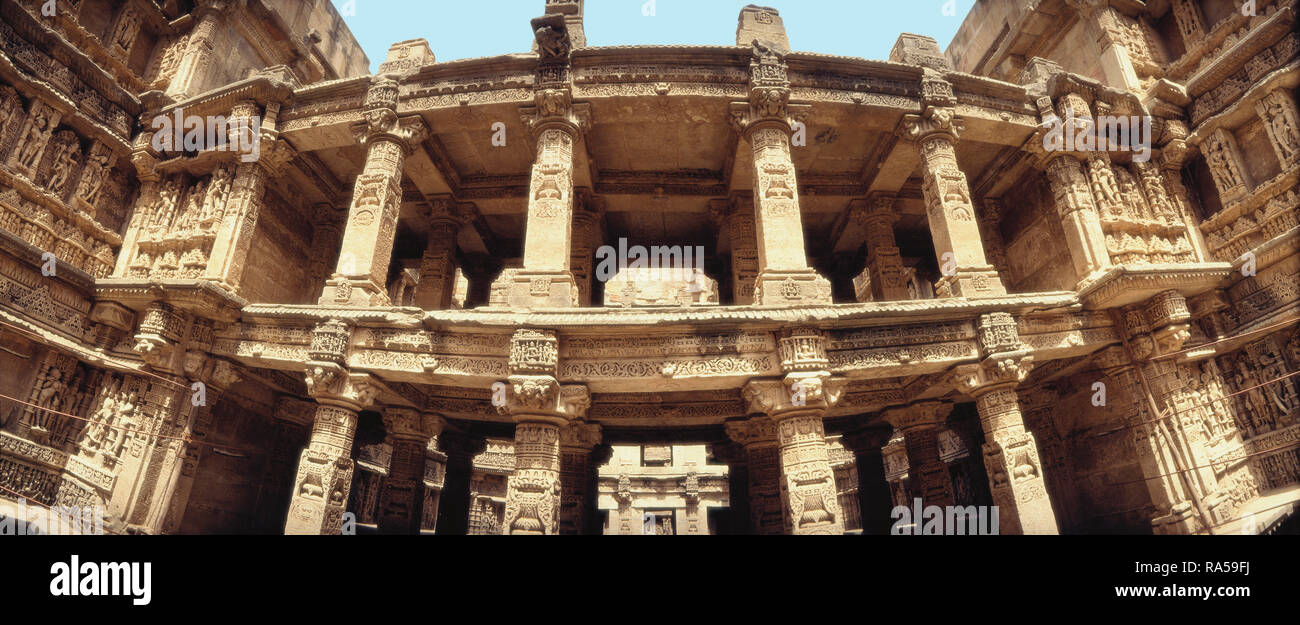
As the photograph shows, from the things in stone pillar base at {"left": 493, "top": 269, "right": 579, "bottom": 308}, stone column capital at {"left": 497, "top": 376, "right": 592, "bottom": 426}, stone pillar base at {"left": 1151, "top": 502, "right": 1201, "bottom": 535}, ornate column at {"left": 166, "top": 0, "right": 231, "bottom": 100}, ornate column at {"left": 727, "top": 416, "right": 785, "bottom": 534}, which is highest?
ornate column at {"left": 166, "top": 0, "right": 231, "bottom": 100}

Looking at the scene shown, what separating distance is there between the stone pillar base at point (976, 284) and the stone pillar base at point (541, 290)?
550cm

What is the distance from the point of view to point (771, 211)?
8.36 meters

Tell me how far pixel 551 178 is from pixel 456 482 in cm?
683

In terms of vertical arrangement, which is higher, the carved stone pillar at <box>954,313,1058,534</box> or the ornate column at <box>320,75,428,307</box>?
the ornate column at <box>320,75,428,307</box>

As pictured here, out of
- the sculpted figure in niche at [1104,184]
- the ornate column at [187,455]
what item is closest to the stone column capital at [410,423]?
the ornate column at [187,455]

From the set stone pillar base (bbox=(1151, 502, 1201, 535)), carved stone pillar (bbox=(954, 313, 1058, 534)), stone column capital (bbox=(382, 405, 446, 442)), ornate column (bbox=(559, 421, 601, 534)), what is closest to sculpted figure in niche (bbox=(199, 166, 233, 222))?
stone column capital (bbox=(382, 405, 446, 442))

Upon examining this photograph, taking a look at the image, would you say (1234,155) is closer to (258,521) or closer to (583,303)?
(583,303)

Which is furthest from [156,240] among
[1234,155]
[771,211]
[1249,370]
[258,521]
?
[1234,155]

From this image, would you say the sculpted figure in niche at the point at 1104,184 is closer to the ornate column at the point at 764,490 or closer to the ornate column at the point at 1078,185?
the ornate column at the point at 1078,185

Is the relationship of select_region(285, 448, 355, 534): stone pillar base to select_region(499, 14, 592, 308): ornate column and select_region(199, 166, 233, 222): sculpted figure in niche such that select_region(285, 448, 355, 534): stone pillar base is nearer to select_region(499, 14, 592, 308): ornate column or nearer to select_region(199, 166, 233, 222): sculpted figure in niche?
select_region(499, 14, 592, 308): ornate column

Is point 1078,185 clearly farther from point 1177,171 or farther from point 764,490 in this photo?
point 764,490

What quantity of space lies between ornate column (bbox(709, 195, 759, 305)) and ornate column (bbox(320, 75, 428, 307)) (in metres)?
5.91

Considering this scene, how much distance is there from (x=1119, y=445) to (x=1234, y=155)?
535 centimetres

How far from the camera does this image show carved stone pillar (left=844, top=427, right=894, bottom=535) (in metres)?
11.9
